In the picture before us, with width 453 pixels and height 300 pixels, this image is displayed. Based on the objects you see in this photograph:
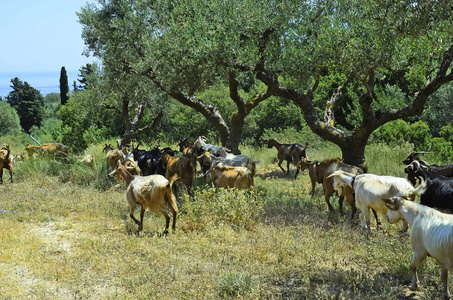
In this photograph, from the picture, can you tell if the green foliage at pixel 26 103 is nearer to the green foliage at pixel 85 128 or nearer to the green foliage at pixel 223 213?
the green foliage at pixel 85 128

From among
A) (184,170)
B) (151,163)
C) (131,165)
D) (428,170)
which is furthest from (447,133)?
(131,165)

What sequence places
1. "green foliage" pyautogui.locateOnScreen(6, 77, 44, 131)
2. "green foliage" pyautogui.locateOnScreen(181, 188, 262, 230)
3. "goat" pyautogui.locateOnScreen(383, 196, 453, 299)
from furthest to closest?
"green foliage" pyautogui.locateOnScreen(6, 77, 44, 131) → "green foliage" pyautogui.locateOnScreen(181, 188, 262, 230) → "goat" pyautogui.locateOnScreen(383, 196, 453, 299)

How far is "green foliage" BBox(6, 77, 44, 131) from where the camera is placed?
5459 cm

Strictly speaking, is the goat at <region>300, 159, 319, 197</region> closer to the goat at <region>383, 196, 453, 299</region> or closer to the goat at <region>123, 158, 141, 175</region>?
the goat at <region>123, 158, 141, 175</region>

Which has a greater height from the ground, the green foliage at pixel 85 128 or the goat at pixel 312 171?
the green foliage at pixel 85 128

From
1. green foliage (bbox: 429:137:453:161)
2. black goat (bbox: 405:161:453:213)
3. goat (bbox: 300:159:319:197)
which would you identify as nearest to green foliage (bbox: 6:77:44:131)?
green foliage (bbox: 429:137:453:161)

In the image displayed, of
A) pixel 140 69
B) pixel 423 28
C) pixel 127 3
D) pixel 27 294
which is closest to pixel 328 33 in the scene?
pixel 423 28

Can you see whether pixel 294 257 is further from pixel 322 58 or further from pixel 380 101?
pixel 380 101

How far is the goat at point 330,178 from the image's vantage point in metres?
8.61

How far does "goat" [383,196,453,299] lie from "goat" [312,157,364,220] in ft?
9.56

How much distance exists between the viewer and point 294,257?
6484 mm

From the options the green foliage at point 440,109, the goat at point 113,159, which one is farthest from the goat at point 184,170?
the green foliage at point 440,109

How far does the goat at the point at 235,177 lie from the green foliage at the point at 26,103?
167 ft

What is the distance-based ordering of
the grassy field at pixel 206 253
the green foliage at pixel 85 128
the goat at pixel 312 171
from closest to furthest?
1. the grassy field at pixel 206 253
2. the goat at pixel 312 171
3. the green foliage at pixel 85 128
